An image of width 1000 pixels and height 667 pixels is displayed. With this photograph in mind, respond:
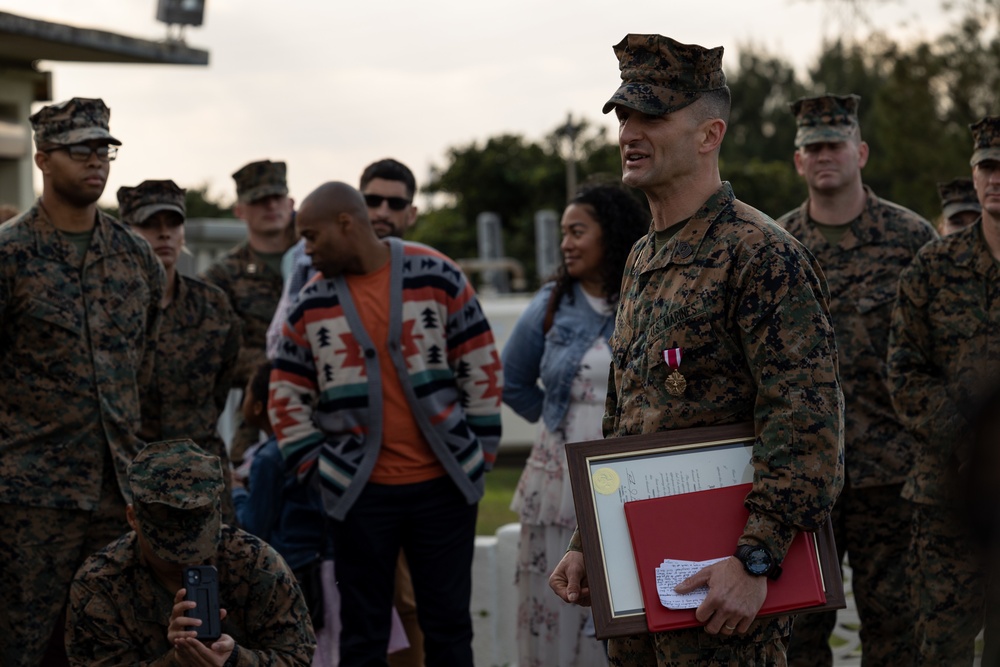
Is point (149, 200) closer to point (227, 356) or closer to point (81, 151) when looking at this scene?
point (227, 356)

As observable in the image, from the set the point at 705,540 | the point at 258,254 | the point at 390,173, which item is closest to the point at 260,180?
the point at 258,254

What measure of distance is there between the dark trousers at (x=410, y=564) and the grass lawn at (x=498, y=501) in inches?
179

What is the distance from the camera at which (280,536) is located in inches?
220

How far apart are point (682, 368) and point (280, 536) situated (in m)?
2.75

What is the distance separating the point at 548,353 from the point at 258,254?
76.3 inches

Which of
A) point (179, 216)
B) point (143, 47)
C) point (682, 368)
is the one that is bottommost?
point (682, 368)

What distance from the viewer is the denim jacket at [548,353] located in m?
5.78

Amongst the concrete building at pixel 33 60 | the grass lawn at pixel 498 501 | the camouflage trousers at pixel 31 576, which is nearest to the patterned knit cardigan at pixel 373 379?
the camouflage trousers at pixel 31 576

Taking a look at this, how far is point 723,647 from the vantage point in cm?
318

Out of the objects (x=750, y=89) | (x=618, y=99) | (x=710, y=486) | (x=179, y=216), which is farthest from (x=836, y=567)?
(x=750, y=89)

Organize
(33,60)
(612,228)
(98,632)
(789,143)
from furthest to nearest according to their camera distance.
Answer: (789,143), (33,60), (612,228), (98,632)

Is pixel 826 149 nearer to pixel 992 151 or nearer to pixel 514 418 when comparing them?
pixel 992 151

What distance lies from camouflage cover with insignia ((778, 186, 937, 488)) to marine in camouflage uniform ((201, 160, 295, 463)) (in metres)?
2.67

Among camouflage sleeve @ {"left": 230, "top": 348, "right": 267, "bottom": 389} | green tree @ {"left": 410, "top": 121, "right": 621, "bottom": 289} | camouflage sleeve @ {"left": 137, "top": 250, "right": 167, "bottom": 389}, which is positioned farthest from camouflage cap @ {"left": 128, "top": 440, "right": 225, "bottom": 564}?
green tree @ {"left": 410, "top": 121, "right": 621, "bottom": 289}
